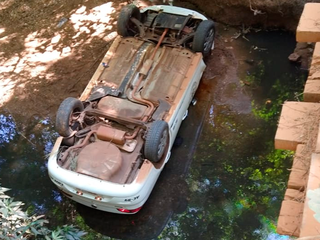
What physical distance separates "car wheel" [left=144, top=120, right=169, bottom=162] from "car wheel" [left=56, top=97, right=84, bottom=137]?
46.8 inches

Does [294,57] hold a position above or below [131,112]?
below

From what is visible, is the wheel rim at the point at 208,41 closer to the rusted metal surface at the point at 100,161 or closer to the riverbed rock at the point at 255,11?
the riverbed rock at the point at 255,11

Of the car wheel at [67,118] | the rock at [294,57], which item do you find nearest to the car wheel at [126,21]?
the car wheel at [67,118]

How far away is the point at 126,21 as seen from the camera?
7.86 meters

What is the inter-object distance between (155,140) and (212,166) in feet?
5.39

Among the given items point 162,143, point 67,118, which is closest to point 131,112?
point 162,143

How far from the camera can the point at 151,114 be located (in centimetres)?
649

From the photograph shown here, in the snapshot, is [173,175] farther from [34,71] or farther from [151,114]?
[34,71]

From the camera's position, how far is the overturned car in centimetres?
585

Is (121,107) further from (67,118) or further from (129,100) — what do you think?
(67,118)

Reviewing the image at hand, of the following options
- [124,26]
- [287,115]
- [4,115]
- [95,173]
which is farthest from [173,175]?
[287,115]

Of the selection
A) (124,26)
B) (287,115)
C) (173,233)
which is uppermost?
(287,115)

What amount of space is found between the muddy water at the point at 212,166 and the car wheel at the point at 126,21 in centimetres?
174

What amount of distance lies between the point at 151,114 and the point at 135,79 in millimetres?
827
